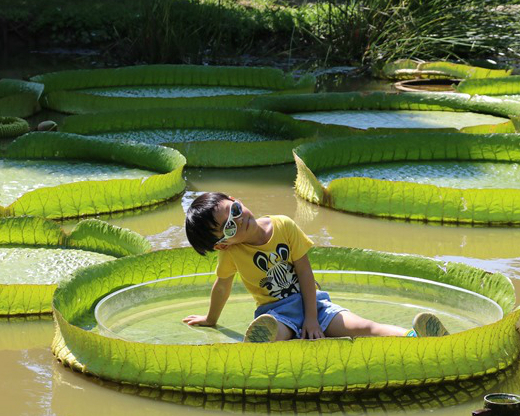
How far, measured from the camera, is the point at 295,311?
334 cm

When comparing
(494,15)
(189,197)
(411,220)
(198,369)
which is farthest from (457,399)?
(494,15)

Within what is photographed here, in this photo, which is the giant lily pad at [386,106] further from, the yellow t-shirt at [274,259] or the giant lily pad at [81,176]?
the yellow t-shirt at [274,259]

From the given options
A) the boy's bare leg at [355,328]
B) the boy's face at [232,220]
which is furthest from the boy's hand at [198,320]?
the boy's bare leg at [355,328]

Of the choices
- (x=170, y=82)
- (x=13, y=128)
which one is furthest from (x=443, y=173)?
(x=170, y=82)

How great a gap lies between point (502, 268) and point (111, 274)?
1.67 m

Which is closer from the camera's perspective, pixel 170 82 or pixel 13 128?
pixel 13 128

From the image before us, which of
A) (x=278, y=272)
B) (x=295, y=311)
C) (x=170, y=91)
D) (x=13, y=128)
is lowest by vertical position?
(x=13, y=128)

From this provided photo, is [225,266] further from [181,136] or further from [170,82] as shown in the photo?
[170,82]

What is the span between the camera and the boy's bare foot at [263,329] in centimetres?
311

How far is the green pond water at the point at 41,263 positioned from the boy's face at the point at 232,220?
0.92 metres

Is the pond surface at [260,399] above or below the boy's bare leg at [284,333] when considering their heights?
below

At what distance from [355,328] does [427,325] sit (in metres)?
0.25

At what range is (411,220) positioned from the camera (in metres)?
5.21

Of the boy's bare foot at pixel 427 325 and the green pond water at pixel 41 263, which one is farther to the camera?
the green pond water at pixel 41 263
